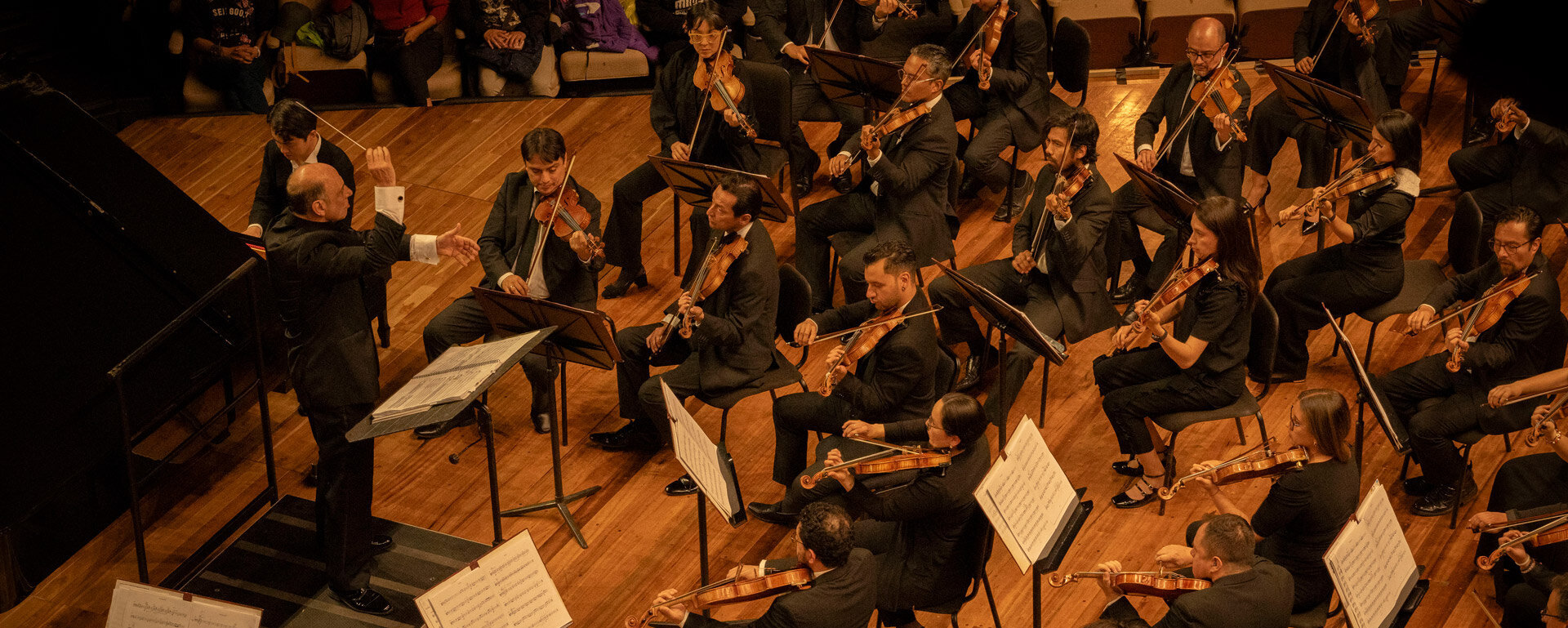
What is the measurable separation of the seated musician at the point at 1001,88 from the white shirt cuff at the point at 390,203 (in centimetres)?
315

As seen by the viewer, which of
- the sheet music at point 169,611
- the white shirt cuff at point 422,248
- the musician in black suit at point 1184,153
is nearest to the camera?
the sheet music at point 169,611

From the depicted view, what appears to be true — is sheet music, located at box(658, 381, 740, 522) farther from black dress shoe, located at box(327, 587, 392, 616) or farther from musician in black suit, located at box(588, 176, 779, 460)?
black dress shoe, located at box(327, 587, 392, 616)

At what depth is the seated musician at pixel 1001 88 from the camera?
22.2ft

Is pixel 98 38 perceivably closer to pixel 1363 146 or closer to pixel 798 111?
pixel 798 111

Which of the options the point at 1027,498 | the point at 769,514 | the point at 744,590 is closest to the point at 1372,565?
the point at 1027,498

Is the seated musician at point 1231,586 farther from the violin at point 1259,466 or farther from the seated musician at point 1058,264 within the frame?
the seated musician at point 1058,264

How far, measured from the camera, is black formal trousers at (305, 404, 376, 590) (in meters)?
4.77

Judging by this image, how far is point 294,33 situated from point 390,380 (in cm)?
303

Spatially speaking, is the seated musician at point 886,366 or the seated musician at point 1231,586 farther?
the seated musician at point 886,366

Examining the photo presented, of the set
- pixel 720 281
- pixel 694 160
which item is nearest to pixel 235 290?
pixel 720 281

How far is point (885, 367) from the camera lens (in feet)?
16.3

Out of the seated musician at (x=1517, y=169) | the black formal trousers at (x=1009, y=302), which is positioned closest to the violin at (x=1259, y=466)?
the black formal trousers at (x=1009, y=302)

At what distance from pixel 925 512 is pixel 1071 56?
320 centimetres

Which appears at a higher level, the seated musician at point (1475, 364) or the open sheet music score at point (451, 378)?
the open sheet music score at point (451, 378)
